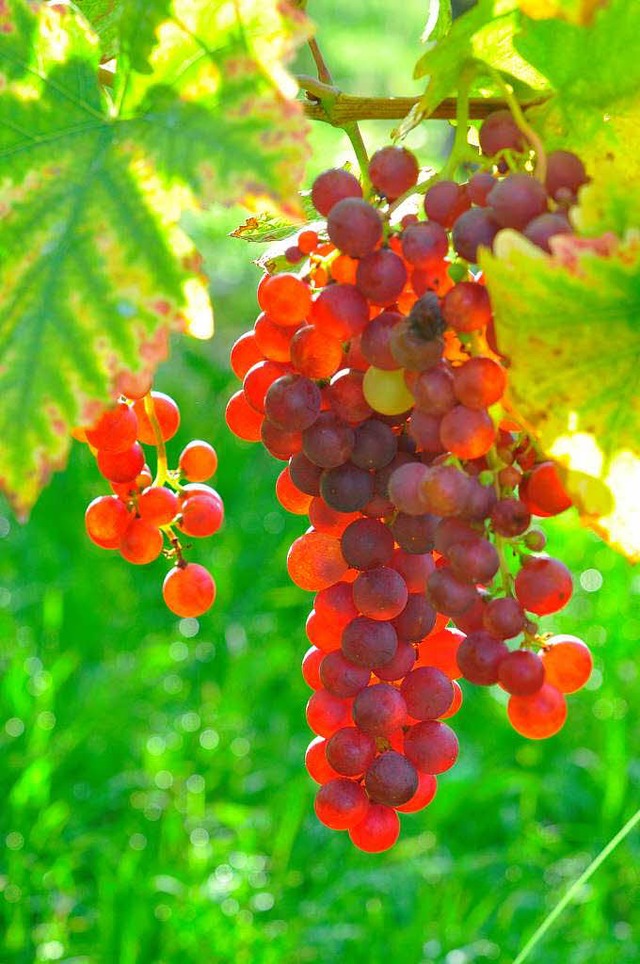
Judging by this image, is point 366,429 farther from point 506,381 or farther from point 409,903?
point 409,903

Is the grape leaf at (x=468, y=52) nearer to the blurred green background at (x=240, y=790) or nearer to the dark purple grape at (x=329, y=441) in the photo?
the dark purple grape at (x=329, y=441)

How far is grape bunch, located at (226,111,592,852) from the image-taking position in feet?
1.43

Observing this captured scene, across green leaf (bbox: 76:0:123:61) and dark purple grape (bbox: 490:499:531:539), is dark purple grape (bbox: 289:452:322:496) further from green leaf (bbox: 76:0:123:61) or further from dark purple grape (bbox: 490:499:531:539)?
green leaf (bbox: 76:0:123:61)

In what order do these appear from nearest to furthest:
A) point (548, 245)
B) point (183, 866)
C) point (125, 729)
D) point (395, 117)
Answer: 1. point (548, 245)
2. point (395, 117)
3. point (183, 866)
4. point (125, 729)

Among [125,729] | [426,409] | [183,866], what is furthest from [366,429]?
[125,729]

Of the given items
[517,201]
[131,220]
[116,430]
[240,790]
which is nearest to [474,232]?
[517,201]

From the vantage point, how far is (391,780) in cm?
53

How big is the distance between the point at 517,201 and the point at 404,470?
0.37 feet

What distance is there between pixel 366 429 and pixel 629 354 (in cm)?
12

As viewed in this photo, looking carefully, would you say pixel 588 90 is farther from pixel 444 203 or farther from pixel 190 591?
pixel 190 591

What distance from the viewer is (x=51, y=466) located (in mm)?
426

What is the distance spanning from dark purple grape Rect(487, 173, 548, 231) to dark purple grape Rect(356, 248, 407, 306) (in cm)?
5

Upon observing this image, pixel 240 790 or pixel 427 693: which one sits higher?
pixel 427 693

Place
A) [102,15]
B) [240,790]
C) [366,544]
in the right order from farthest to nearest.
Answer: [240,790]
[102,15]
[366,544]
